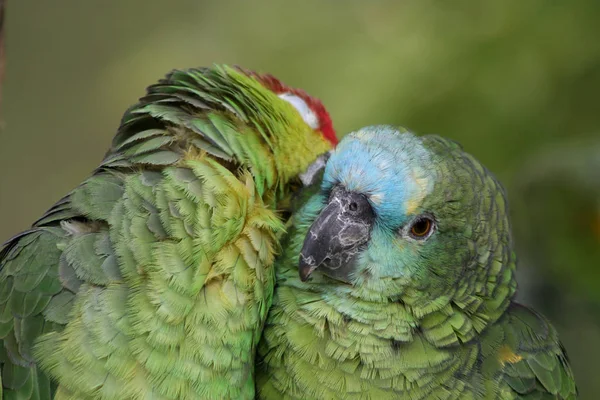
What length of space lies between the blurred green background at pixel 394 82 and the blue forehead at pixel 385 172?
1.69 meters

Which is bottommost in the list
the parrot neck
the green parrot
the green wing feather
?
the green wing feather

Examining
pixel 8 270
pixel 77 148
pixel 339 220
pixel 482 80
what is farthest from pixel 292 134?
pixel 77 148

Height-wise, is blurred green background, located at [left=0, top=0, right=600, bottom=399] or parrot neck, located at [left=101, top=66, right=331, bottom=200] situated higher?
parrot neck, located at [left=101, top=66, right=331, bottom=200]

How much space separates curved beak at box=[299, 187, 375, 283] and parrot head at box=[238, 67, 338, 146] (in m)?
0.40

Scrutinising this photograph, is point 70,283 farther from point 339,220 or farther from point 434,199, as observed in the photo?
point 434,199

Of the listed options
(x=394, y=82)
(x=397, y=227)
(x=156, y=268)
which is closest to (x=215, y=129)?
(x=156, y=268)

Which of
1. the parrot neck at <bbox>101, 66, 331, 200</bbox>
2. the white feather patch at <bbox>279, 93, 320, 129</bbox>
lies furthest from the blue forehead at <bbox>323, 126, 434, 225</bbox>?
the white feather patch at <bbox>279, 93, 320, 129</bbox>

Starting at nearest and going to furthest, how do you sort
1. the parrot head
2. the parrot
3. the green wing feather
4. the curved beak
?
the parrot → the curved beak → the green wing feather → the parrot head

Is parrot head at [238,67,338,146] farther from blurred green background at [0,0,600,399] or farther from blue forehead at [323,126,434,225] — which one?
blurred green background at [0,0,600,399]

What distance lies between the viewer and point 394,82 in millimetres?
3361

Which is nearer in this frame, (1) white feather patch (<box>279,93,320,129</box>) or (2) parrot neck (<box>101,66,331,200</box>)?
(2) parrot neck (<box>101,66,331,200</box>)

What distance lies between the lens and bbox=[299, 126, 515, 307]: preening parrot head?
141 centimetres

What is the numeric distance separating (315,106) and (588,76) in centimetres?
198

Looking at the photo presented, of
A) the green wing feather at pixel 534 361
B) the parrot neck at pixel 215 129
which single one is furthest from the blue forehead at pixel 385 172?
Answer: the green wing feather at pixel 534 361
